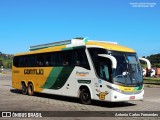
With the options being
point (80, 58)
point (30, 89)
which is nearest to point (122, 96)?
point (80, 58)

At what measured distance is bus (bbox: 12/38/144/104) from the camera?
15.7 meters

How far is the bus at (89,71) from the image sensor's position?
15.7 meters

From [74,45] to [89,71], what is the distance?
2068 mm

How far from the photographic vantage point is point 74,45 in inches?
716

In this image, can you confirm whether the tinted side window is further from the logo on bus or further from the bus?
the logo on bus

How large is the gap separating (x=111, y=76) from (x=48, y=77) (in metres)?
5.84

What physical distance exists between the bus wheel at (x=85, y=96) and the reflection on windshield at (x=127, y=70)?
2.02 metres

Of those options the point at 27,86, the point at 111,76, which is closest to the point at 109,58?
the point at 111,76

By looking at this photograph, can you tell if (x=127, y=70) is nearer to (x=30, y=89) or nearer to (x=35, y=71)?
(x=35, y=71)

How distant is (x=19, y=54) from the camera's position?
2422 cm

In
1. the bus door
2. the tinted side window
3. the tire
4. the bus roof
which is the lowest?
the tire

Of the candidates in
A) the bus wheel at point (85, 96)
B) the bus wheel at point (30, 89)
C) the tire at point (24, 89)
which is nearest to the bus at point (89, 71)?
the bus wheel at point (85, 96)

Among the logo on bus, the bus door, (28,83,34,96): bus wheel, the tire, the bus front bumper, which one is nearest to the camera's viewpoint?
the bus front bumper

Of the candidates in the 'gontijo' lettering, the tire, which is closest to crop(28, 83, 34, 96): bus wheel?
the tire
